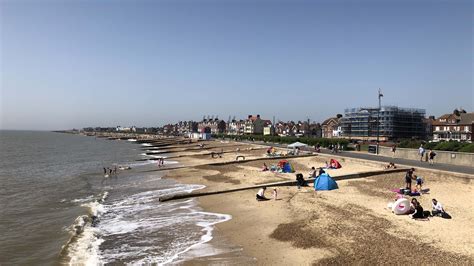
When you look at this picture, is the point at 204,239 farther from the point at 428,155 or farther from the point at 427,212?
the point at 428,155

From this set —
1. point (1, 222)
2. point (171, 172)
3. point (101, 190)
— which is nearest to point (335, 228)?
point (1, 222)

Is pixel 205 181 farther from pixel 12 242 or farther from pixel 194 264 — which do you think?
pixel 194 264

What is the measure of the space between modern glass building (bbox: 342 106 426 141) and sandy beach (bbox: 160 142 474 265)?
64.2 m

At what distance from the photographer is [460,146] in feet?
122

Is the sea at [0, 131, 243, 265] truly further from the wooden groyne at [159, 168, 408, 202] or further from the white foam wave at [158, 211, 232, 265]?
the wooden groyne at [159, 168, 408, 202]

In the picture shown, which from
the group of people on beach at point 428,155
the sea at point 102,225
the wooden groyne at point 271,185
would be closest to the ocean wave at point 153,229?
the sea at point 102,225

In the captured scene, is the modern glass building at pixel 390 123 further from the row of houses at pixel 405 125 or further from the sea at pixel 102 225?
the sea at pixel 102 225

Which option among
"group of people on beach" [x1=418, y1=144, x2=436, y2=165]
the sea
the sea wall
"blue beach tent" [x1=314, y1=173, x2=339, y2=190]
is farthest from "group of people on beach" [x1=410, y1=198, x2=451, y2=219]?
"group of people on beach" [x1=418, y1=144, x2=436, y2=165]

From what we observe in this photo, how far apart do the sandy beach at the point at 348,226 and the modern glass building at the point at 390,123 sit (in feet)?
211

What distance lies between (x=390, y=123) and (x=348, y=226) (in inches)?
3070

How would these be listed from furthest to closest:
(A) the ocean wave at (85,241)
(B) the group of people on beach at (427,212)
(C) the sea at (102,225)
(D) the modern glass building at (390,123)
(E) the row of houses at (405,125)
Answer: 1. (D) the modern glass building at (390,123)
2. (E) the row of houses at (405,125)
3. (B) the group of people on beach at (427,212)
4. (C) the sea at (102,225)
5. (A) the ocean wave at (85,241)

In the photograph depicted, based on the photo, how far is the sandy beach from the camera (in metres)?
12.1

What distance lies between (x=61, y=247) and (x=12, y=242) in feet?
9.43

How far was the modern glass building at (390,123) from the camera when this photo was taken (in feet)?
283
